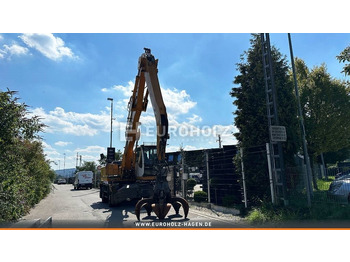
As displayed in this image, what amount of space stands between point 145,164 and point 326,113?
1176 cm

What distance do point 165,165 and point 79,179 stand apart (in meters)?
29.5

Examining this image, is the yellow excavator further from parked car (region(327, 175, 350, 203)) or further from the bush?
parked car (region(327, 175, 350, 203))

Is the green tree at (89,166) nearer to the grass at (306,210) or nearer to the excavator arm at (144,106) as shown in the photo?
Answer: the excavator arm at (144,106)

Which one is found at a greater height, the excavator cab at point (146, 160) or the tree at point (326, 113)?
the tree at point (326, 113)

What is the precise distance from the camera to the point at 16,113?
7039mm

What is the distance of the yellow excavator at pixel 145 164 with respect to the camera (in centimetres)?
855

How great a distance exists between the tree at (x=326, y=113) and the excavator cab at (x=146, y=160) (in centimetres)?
974

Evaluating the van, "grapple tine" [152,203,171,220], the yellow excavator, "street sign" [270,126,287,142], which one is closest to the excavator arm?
the yellow excavator

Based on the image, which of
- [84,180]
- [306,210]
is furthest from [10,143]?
[84,180]

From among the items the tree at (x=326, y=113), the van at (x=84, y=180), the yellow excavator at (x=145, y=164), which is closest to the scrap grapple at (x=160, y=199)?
the yellow excavator at (x=145, y=164)

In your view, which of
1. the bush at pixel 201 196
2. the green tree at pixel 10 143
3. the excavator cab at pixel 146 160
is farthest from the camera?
the bush at pixel 201 196

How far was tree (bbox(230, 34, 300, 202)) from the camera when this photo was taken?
10570 millimetres

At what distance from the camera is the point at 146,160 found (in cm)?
1330

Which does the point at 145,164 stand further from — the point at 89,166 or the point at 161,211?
the point at 89,166
